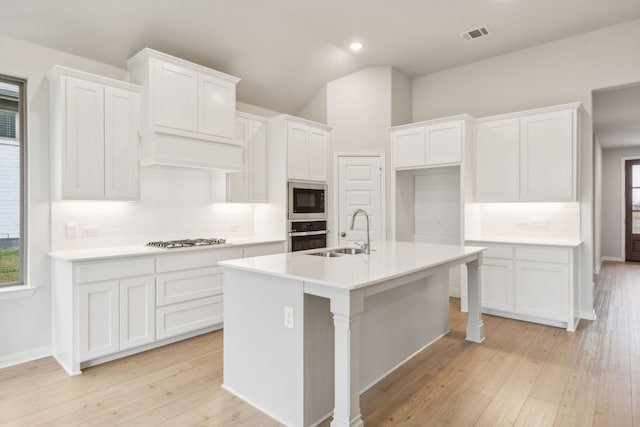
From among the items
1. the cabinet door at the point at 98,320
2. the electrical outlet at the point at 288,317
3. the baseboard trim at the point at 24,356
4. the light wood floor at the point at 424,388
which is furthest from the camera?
the baseboard trim at the point at 24,356

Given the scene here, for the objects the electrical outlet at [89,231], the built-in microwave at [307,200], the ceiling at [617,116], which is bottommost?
the electrical outlet at [89,231]

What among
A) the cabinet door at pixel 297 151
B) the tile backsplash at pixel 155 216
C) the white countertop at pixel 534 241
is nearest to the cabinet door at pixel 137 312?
the tile backsplash at pixel 155 216

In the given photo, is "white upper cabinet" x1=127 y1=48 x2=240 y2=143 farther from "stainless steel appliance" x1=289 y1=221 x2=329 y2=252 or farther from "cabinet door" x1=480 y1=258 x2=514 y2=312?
"cabinet door" x1=480 y1=258 x2=514 y2=312

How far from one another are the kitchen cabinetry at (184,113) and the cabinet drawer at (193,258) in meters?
0.90

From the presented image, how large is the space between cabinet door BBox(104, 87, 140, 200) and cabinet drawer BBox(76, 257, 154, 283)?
0.66m

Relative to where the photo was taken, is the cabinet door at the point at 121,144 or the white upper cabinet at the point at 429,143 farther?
the white upper cabinet at the point at 429,143

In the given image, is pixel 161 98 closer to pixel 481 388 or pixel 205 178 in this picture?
pixel 205 178

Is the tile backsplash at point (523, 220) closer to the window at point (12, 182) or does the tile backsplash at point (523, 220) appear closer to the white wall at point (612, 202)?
the window at point (12, 182)

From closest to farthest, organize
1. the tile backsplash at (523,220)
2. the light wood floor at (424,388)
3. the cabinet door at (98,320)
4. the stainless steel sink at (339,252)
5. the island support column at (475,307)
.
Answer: the light wood floor at (424,388) < the cabinet door at (98,320) < the stainless steel sink at (339,252) < the island support column at (475,307) < the tile backsplash at (523,220)

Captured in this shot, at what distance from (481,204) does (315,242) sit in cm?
230

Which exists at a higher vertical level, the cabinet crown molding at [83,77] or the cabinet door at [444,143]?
the cabinet crown molding at [83,77]

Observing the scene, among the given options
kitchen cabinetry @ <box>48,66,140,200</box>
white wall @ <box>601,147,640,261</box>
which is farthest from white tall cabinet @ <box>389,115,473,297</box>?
white wall @ <box>601,147,640,261</box>

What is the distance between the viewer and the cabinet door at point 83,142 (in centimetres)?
308

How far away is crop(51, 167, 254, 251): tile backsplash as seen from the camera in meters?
3.38
